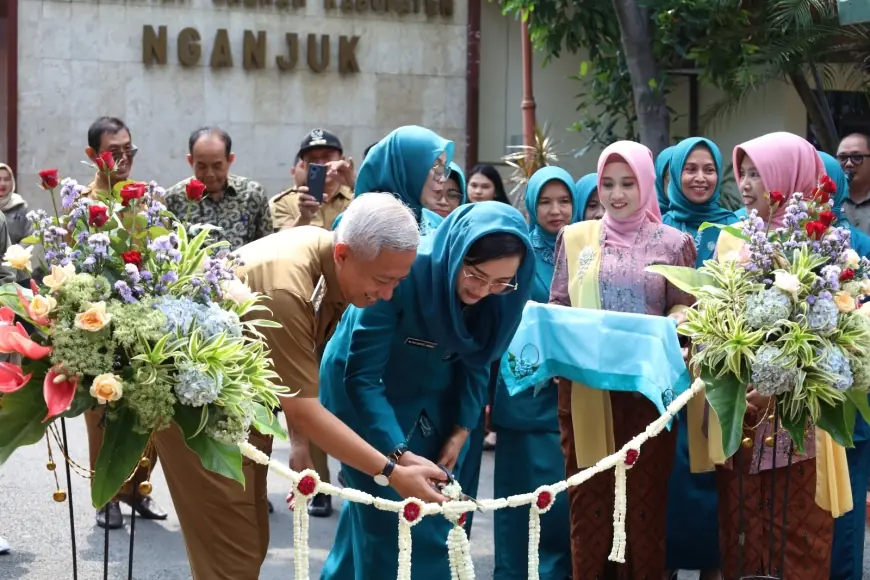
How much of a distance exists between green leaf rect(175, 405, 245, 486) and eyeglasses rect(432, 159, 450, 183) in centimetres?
229

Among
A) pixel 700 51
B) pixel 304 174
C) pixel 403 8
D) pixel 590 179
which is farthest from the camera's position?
pixel 403 8

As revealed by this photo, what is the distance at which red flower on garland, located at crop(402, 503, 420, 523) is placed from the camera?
12.3 ft

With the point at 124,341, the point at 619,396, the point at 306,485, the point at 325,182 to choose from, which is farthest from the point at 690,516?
the point at 124,341

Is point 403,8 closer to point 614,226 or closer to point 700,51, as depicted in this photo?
point 700,51

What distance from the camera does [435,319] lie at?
158 inches

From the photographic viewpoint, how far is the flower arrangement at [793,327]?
4.02 meters

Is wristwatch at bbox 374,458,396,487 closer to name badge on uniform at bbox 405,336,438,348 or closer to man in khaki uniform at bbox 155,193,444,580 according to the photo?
man in khaki uniform at bbox 155,193,444,580

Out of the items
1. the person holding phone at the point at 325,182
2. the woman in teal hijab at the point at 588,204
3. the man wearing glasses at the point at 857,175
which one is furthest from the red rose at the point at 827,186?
the person holding phone at the point at 325,182

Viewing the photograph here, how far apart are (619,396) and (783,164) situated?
113 cm

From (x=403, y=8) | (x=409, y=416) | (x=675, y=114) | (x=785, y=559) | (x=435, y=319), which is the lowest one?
(x=785, y=559)

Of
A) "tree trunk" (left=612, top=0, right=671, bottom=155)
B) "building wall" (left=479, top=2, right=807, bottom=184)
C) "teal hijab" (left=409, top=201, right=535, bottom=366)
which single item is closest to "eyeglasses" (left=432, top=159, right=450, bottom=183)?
"teal hijab" (left=409, top=201, right=535, bottom=366)

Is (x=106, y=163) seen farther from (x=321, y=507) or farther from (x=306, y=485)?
(x=321, y=507)

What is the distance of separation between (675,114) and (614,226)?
7.81 metres

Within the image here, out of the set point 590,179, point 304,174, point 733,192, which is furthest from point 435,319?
point 733,192
